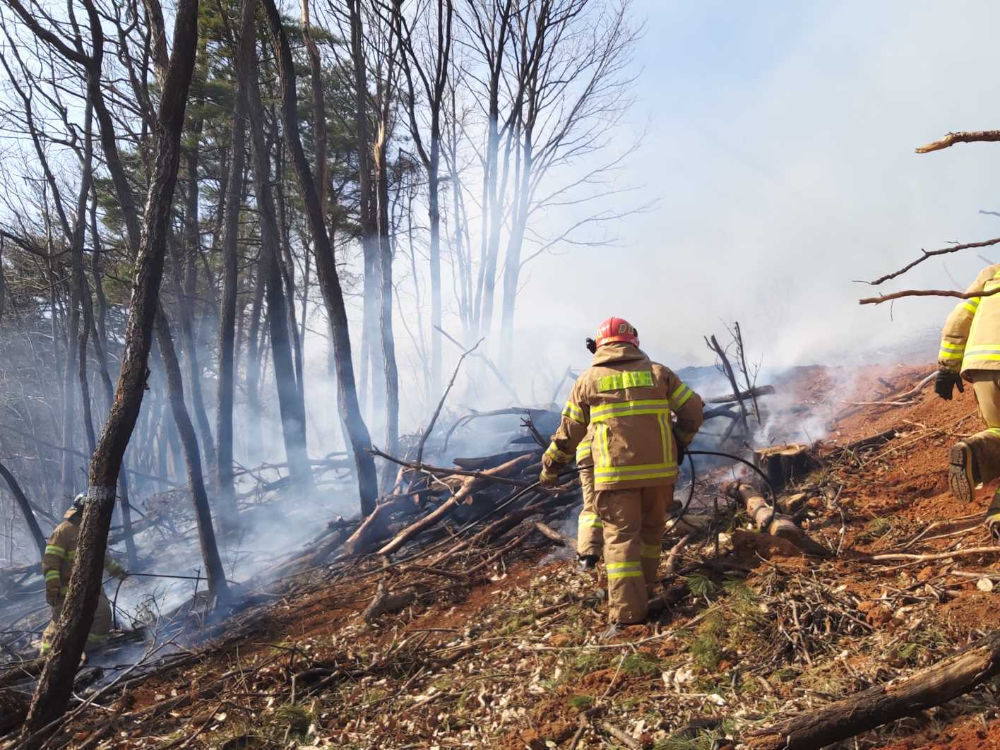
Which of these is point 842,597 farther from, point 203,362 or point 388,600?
point 203,362

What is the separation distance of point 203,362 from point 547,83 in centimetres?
1602

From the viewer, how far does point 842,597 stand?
3.73m

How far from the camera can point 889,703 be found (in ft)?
7.80

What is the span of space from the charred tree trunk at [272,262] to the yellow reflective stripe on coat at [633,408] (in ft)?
25.7

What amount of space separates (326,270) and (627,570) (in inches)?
254

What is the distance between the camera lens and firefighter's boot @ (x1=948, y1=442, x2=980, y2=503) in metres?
3.76

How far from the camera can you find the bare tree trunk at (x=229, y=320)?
11.3 meters

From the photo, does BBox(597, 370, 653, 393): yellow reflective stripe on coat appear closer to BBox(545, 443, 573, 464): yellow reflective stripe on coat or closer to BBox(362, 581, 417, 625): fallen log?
BBox(545, 443, 573, 464): yellow reflective stripe on coat

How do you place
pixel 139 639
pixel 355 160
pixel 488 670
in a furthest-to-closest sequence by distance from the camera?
1. pixel 355 160
2. pixel 139 639
3. pixel 488 670

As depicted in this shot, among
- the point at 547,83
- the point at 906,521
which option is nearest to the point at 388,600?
the point at 906,521

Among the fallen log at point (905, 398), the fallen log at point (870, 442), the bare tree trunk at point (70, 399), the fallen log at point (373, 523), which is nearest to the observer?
the fallen log at point (870, 442)

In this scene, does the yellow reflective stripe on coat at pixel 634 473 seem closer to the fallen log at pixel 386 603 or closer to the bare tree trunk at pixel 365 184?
the fallen log at pixel 386 603

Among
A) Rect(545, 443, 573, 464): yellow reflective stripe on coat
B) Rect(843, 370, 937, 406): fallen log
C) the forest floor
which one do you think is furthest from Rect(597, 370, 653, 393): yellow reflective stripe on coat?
Rect(843, 370, 937, 406): fallen log

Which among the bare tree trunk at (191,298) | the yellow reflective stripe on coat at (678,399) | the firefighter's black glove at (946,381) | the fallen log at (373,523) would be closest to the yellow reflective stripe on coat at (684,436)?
the yellow reflective stripe on coat at (678,399)
